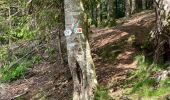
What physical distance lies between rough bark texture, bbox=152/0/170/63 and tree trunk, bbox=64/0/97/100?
199 centimetres

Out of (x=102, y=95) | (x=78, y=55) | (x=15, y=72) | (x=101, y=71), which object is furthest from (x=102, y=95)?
(x=15, y=72)

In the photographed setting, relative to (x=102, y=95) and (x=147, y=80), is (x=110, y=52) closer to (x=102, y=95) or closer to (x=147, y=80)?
(x=102, y=95)

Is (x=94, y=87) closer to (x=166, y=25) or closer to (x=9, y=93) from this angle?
(x=166, y=25)

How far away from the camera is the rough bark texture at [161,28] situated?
34.0ft

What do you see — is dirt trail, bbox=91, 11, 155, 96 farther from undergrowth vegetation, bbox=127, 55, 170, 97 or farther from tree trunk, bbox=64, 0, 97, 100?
tree trunk, bbox=64, 0, 97, 100

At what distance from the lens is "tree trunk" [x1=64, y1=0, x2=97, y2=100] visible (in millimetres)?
10219

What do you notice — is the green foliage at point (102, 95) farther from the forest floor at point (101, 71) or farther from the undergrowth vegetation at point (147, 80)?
the undergrowth vegetation at point (147, 80)

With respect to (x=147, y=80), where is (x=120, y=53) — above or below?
above

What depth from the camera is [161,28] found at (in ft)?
34.2

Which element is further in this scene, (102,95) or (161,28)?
(161,28)

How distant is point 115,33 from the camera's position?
1519 cm

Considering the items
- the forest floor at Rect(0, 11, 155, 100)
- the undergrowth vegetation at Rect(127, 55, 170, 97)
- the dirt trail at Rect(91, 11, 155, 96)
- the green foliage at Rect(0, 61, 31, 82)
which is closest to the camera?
the undergrowth vegetation at Rect(127, 55, 170, 97)

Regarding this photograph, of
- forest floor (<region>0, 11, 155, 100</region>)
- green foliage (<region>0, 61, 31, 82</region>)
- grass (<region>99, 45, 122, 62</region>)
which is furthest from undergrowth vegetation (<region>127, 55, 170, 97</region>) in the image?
green foliage (<region>0, 61, 31, 82</region>)

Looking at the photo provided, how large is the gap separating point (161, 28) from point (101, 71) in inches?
107
